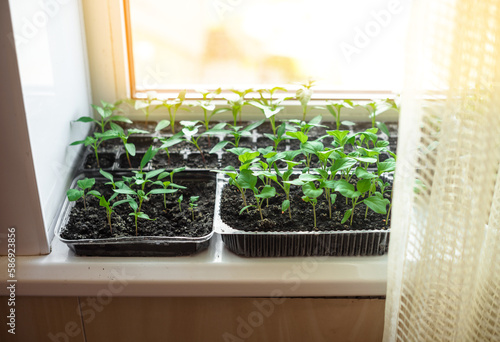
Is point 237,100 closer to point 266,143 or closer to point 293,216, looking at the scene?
point 266,143

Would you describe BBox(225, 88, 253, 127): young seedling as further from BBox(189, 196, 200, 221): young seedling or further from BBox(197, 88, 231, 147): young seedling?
BBox(189, 196, 200, 221): young seedling

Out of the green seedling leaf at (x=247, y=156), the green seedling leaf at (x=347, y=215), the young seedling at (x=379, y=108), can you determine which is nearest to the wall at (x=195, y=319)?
the green seedling leaf at (x=347, y=215)

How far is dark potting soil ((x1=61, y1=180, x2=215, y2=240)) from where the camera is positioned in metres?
0.99

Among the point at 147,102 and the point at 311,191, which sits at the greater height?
the point at 147,102

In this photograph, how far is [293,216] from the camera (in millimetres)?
1010

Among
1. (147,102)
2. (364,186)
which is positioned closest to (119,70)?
(147,102)

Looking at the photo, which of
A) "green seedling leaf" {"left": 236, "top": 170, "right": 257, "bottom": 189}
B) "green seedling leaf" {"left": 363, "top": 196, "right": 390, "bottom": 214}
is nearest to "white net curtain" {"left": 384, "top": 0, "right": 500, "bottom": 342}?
"green seedling leaf" {"left": 363, "top": 196, "right": 390, "bottom": 214}

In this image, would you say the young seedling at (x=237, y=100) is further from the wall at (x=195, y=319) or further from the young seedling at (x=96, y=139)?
the wall at (x=195, y=319)

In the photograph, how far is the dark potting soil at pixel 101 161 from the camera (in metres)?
1.18

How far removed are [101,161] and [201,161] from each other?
0.23m

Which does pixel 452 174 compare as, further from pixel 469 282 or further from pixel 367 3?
pixel 367 3

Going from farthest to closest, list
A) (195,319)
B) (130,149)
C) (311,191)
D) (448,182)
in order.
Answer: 1. (130,149)
2. (195,319)
3. (311,191)
4. (448,182)

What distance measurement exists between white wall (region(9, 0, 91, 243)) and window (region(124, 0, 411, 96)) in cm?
16

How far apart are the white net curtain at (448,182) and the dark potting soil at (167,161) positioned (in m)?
0.56
